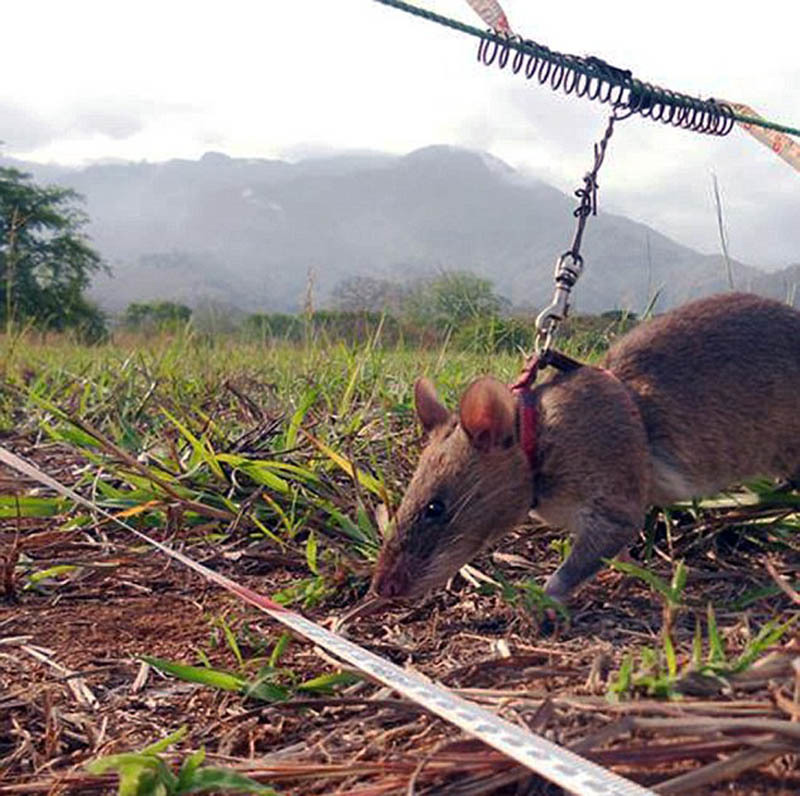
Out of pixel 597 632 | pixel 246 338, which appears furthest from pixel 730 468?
pixel 246 338

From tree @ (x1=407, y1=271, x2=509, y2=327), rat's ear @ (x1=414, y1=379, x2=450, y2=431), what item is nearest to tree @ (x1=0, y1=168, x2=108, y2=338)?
tree @ (x1=407, y1=271, x2=509, y2=327)

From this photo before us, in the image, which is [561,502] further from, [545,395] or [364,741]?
[364,741]

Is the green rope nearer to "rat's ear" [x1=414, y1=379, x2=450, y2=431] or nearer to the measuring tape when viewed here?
"rat's ear" [x1=414, y1=379, x2=450, y2=431]

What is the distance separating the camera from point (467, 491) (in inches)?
103

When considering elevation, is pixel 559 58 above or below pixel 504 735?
above

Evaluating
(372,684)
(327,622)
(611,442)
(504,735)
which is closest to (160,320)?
(611,442)

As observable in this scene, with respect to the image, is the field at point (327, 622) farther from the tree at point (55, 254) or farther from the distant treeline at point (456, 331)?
the tree at point (55, 254)

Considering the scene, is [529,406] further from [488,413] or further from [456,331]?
[456,331]

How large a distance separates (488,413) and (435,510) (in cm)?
32

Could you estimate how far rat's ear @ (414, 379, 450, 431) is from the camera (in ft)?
9.46

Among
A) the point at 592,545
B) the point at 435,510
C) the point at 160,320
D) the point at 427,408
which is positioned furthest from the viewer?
the point at 160,320

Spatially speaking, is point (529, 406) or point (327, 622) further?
point (529, 406)

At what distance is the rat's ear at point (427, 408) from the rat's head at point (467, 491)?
0.14m

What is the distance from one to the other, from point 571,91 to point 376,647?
5.65 ft
